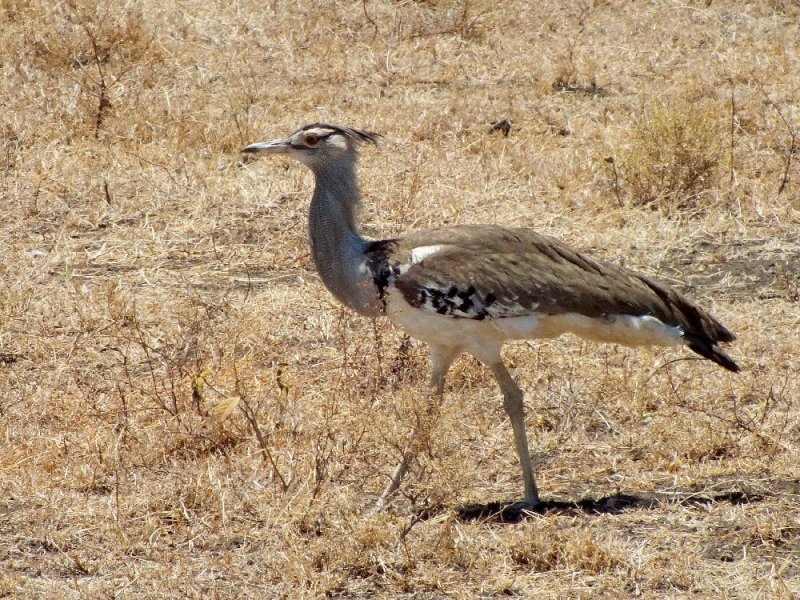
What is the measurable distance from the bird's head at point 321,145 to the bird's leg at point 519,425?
35.1 inches

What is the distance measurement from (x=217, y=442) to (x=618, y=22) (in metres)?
6.09

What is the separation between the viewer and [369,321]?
17.6 feet

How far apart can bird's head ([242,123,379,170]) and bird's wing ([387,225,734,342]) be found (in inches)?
16.0

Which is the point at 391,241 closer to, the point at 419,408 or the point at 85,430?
the point at 419,408

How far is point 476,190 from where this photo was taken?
22.0 ft

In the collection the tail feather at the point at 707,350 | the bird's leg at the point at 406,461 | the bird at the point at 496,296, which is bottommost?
the bird's leg at the point at 406,461

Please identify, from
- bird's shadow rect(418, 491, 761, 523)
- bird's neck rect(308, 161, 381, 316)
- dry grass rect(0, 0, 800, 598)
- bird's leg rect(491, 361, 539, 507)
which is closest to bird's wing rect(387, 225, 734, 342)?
bird's neck rect(308, 161, 381, 316)

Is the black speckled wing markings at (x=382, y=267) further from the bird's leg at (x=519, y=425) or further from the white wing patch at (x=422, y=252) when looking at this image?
the bird's leg at (x=519, y=425)

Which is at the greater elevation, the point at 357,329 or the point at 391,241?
the point at 391,241

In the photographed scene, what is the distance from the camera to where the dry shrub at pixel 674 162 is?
6.54m

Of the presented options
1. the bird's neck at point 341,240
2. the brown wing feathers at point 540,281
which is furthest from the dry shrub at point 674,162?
the bird's neck at point 341,240

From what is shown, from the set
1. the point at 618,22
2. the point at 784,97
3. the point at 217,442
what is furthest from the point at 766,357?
the point at 618,22

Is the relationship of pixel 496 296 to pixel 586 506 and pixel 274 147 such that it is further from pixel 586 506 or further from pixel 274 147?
pixel 274 147

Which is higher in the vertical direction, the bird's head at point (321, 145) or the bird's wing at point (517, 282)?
the bird's head at point (321, 145)
